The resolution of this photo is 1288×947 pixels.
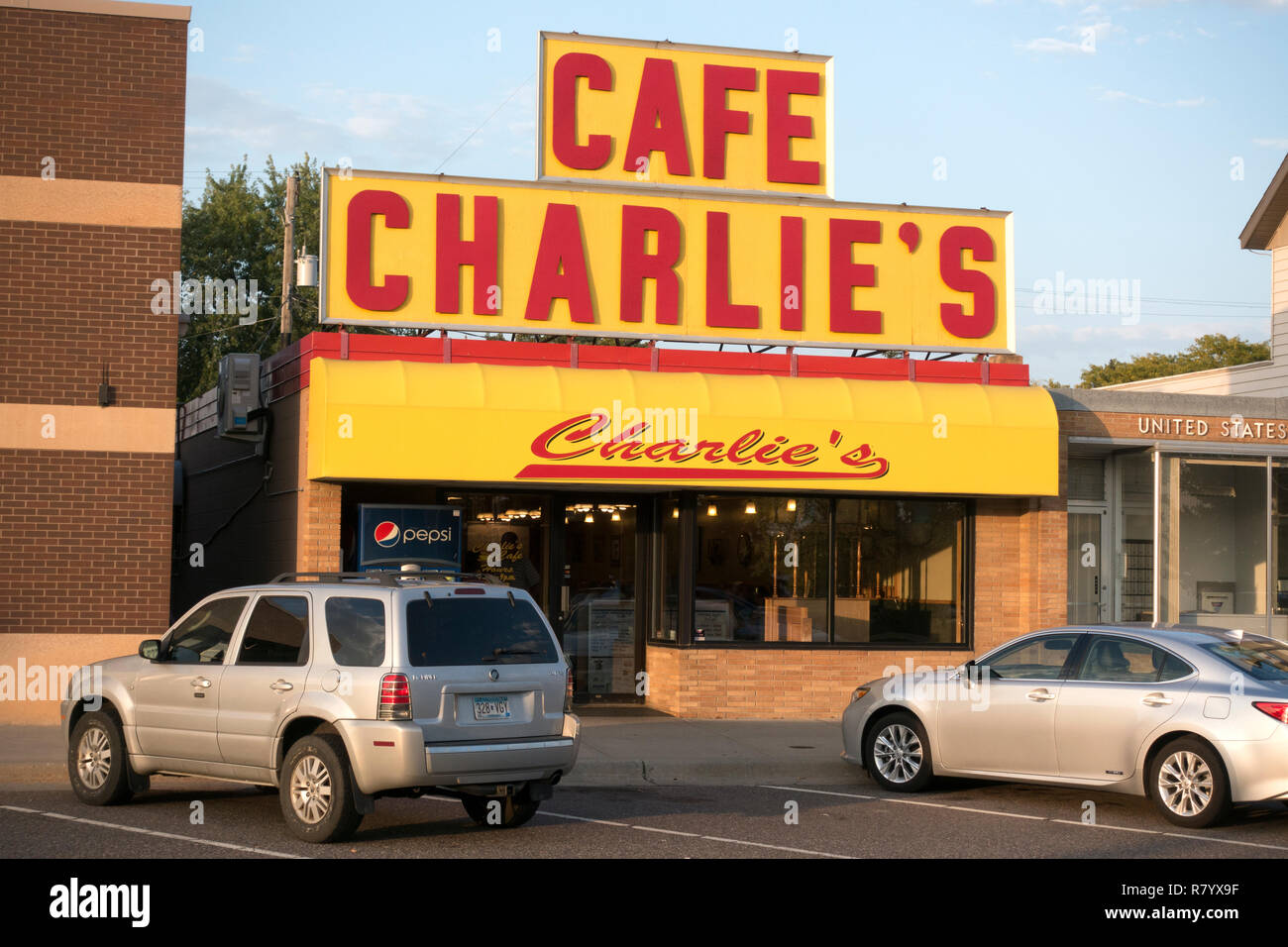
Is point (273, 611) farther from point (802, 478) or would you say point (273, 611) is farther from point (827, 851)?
point (802, 478)

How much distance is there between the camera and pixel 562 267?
56.4 ft

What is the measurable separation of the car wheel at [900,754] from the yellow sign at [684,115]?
8207 millimetres

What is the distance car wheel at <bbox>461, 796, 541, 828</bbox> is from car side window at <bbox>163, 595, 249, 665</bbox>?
2115 millimetres

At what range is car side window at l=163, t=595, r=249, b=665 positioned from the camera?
10281 mm

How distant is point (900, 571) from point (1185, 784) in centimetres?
722

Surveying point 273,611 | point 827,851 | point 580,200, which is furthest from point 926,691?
point 580,200

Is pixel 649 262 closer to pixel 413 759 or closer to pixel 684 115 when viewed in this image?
pixel 684 115

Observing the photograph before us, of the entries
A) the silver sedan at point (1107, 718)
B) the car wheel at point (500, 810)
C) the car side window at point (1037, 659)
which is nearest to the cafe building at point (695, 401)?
the silver sedan at point (1107, 718)

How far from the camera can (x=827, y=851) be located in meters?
9.43

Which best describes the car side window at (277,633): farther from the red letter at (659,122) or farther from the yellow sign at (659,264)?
the red letter at (659,122)

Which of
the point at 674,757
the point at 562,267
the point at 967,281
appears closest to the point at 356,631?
the point at 674,757

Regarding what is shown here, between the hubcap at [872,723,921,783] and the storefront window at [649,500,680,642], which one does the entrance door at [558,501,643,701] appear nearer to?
the storefront window at [649,500,680,642]

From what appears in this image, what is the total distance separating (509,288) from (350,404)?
9.43 ft

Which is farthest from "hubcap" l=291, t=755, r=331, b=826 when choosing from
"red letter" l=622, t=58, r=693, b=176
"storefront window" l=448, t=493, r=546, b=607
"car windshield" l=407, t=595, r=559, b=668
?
"red letter" l=622, t=58, r=693, b=176
